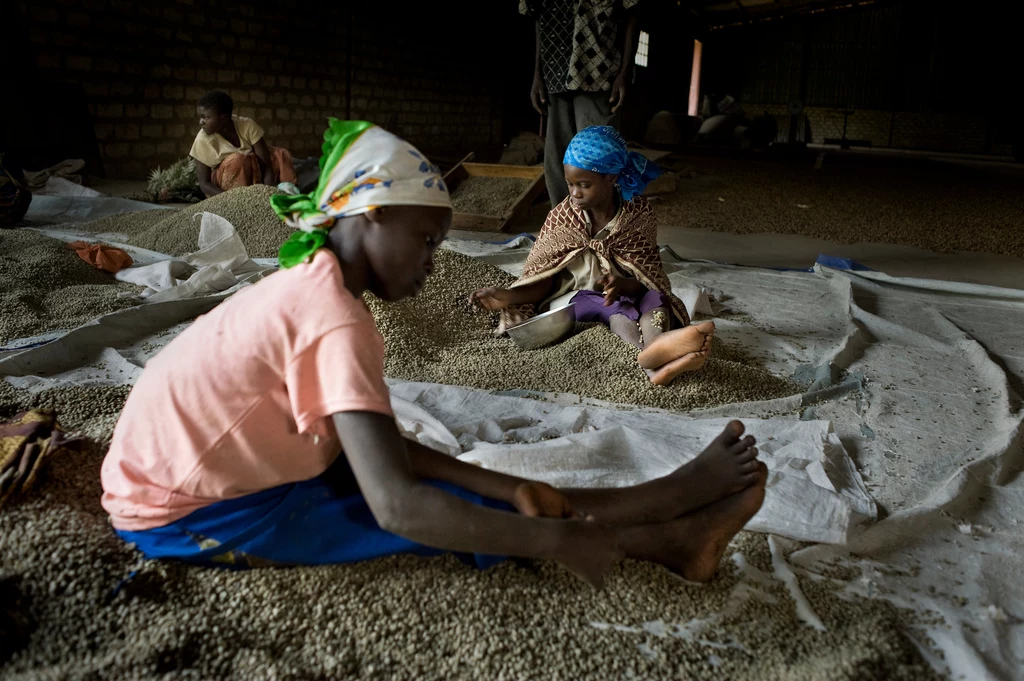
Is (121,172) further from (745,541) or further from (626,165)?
(745,541)

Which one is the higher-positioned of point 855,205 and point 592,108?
point 592,108

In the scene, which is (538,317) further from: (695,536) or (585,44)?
(585,44)

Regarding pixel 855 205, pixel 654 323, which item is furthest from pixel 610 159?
pixel 855 205

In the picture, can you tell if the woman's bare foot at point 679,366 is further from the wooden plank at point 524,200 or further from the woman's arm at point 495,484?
the wooden plank at point 524,200

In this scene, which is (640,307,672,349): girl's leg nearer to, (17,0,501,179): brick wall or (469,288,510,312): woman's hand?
(469,288,510,312): woman's hand

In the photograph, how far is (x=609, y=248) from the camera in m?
2.91

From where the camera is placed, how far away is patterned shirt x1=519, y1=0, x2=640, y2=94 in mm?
4395

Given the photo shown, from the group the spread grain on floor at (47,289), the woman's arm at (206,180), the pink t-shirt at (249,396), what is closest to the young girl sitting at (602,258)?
the spread grain on floor at (47,289)

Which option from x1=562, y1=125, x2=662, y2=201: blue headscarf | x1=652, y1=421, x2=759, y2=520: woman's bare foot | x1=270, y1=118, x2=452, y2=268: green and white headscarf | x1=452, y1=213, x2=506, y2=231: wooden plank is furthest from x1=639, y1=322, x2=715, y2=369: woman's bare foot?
x1=452, y1=213, x2=506, y2=231: wooden plank

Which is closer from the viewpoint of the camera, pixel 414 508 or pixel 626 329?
pixel 414 508

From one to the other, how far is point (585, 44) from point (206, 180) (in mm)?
2628

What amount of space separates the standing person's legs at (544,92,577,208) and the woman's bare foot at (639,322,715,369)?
8.17 feet

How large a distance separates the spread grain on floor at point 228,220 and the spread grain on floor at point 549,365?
150cm

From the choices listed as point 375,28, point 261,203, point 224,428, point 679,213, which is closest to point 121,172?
point 261,203
